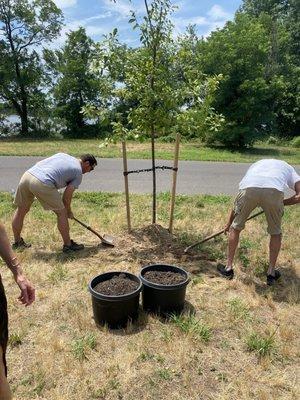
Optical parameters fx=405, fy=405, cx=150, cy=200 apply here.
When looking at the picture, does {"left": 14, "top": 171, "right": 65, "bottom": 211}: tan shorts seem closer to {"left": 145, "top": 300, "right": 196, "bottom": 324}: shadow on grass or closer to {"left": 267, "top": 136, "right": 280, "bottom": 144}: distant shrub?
{"left": 145, "top": 300, "right": 196, "bottom": 324}: shadow on grass

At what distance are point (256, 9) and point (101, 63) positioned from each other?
37.7 meters

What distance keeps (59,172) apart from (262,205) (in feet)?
8.69

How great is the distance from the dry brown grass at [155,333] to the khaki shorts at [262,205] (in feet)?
2.36

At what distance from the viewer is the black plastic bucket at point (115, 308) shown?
3764 millimetres

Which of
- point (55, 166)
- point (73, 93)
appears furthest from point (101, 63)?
point (73, 93)

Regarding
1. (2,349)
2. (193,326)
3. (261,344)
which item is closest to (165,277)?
(193,326)

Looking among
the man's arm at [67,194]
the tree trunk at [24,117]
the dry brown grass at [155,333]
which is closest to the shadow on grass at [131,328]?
the dry brown grass at [155,333]

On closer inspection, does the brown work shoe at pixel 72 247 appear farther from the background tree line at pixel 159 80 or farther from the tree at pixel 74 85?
the tree at pixel 74 85

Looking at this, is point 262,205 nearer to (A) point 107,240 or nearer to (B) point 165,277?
(B) point 165,277

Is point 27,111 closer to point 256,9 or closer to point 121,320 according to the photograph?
point 256,9

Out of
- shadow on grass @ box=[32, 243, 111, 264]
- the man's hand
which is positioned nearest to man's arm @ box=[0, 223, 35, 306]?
the man's hand

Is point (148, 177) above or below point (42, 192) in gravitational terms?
below

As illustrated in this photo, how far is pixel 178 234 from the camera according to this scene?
6.40m

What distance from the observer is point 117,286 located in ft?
13.3
